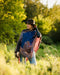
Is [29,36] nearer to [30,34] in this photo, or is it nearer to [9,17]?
[30,34]

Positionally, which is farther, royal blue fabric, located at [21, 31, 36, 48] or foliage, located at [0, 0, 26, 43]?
foliage, located at [0, 0, 26, 43]

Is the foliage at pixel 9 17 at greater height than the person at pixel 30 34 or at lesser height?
lesser

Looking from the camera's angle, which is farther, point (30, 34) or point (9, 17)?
point (9, 17)

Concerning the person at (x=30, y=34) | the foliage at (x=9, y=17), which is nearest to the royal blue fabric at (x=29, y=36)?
the person at (x=30, y=34)

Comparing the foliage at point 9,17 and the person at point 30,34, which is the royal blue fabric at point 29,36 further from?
the foliage at point 9,17

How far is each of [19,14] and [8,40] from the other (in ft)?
6.90

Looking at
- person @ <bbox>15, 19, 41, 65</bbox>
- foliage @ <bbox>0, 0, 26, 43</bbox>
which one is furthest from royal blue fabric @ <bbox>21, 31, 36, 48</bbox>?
foliage @ <bbox>0, 0, 26, 43</bbox>

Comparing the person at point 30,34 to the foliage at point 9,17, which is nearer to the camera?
the person at point 30,34

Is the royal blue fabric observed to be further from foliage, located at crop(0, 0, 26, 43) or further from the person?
foliage, located at crop(0, 0, 26, 43)

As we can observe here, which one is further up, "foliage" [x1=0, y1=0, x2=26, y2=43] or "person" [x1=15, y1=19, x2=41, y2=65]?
"person" [x1=15, y1=19, x2=41, y2=65]

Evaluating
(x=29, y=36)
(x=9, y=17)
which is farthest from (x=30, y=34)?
(x=9, y=17)

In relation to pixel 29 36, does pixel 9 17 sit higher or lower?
lower

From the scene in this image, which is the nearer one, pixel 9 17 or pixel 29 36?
pixel 29 36

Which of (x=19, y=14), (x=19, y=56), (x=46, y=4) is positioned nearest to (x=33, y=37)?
(x=19, y=56)
